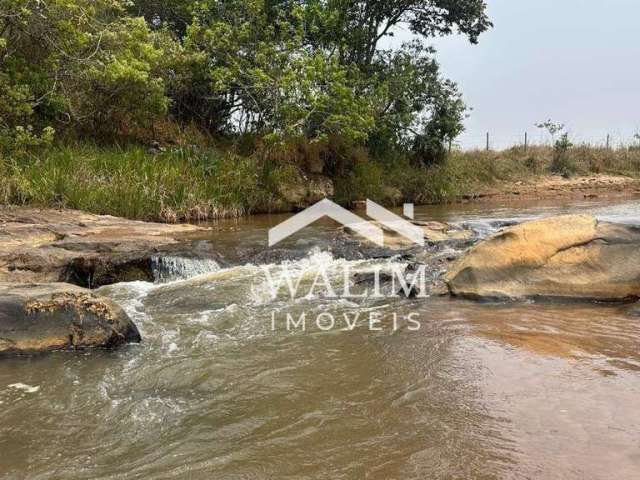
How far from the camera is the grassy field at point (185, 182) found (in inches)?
407

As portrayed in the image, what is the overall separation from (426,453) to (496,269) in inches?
147

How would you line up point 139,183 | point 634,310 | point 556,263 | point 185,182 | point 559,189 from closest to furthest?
point 634,310 → point 556,263 → point 139,183 → point 185,182 → point 559,189

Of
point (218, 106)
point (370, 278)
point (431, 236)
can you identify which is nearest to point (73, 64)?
point (218, 106)

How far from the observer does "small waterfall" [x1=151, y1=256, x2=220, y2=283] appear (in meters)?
7.50

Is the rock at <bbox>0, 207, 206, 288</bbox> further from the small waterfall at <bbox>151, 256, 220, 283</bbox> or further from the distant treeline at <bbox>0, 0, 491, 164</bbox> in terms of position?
the distant treeline at <bbox>0, 0, 491, 164</bbox>

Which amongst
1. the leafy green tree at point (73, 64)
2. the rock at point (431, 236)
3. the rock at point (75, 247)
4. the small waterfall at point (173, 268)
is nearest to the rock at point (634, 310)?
the rock at point (431, 236)

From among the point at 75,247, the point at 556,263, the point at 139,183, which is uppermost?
the point at 139,183

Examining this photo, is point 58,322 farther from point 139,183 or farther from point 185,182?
point 185,182

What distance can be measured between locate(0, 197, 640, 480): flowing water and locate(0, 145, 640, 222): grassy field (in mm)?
5844

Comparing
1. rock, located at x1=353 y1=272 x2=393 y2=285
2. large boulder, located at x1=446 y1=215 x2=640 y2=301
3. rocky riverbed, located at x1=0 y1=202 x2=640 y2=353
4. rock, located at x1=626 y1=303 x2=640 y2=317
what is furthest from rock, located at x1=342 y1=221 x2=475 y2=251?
rock, located at x1=626 y1=303 x2=640 y2=317

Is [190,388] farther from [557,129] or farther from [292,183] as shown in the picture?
[557,129]

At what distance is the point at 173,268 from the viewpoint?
755cm

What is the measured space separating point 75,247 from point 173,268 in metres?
1.30

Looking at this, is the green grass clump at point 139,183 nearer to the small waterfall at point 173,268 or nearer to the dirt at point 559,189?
the small waterfall at point 173,268
